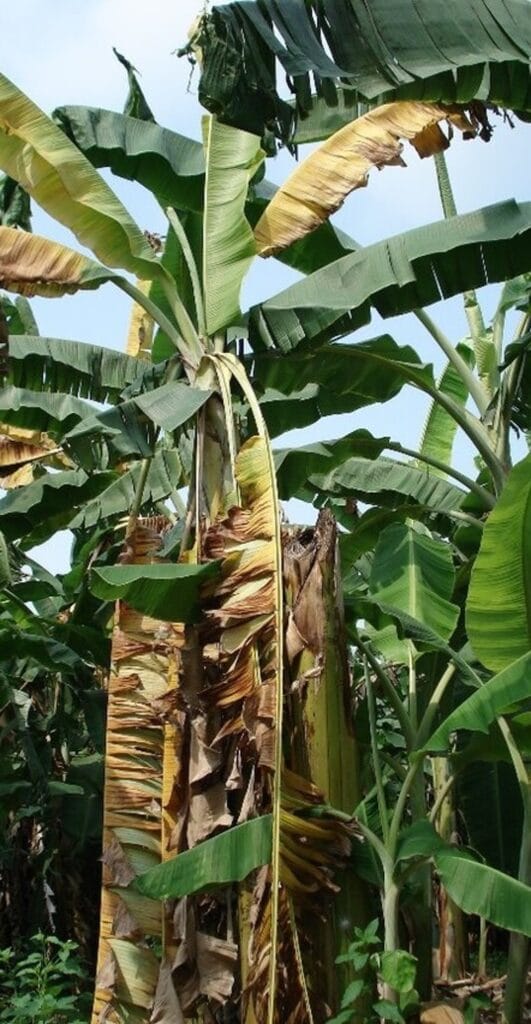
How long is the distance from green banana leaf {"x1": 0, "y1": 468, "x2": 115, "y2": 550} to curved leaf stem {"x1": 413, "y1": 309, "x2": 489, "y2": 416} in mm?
1929

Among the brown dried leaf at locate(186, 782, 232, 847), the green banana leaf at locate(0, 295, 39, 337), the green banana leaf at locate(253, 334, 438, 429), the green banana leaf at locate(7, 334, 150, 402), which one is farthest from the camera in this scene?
the green banana leaf at locate(0, 295, 39, 337)

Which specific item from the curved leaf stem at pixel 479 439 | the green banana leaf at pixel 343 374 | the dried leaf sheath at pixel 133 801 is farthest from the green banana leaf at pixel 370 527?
the dried leaf sheath at pixel 133 801

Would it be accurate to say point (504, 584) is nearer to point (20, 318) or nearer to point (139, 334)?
point (20, 318)

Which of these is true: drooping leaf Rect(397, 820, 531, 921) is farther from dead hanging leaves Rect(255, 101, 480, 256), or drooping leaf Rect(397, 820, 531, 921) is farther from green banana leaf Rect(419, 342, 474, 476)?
green banana leaf Rect(419, 342, 474, 476)

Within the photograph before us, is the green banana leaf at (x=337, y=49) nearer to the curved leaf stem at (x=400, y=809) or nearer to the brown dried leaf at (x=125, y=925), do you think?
the curved leaf stem at (x=400, y=809)

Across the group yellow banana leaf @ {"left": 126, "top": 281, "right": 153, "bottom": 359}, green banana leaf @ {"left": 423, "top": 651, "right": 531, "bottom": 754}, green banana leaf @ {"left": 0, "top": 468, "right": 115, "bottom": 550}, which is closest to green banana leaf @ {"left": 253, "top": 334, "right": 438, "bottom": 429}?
green banana leaf @ {"left": 0, "top": 468, "right": 115, "bottom": 550}

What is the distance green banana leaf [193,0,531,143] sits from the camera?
354cm

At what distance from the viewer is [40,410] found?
584 cm

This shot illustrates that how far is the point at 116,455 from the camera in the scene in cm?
471

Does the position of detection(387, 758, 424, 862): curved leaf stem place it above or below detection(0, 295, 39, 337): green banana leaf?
below

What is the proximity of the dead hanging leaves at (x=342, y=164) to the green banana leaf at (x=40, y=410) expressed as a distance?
1.37 m

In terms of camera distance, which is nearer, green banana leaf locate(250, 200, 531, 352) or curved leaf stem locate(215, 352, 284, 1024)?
curved leaf stem locate(215, 352, 284, 1024)

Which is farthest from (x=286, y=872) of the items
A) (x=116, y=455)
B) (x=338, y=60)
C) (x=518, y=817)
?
(x=338, y=60)

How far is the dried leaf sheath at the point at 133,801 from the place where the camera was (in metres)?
4.49
